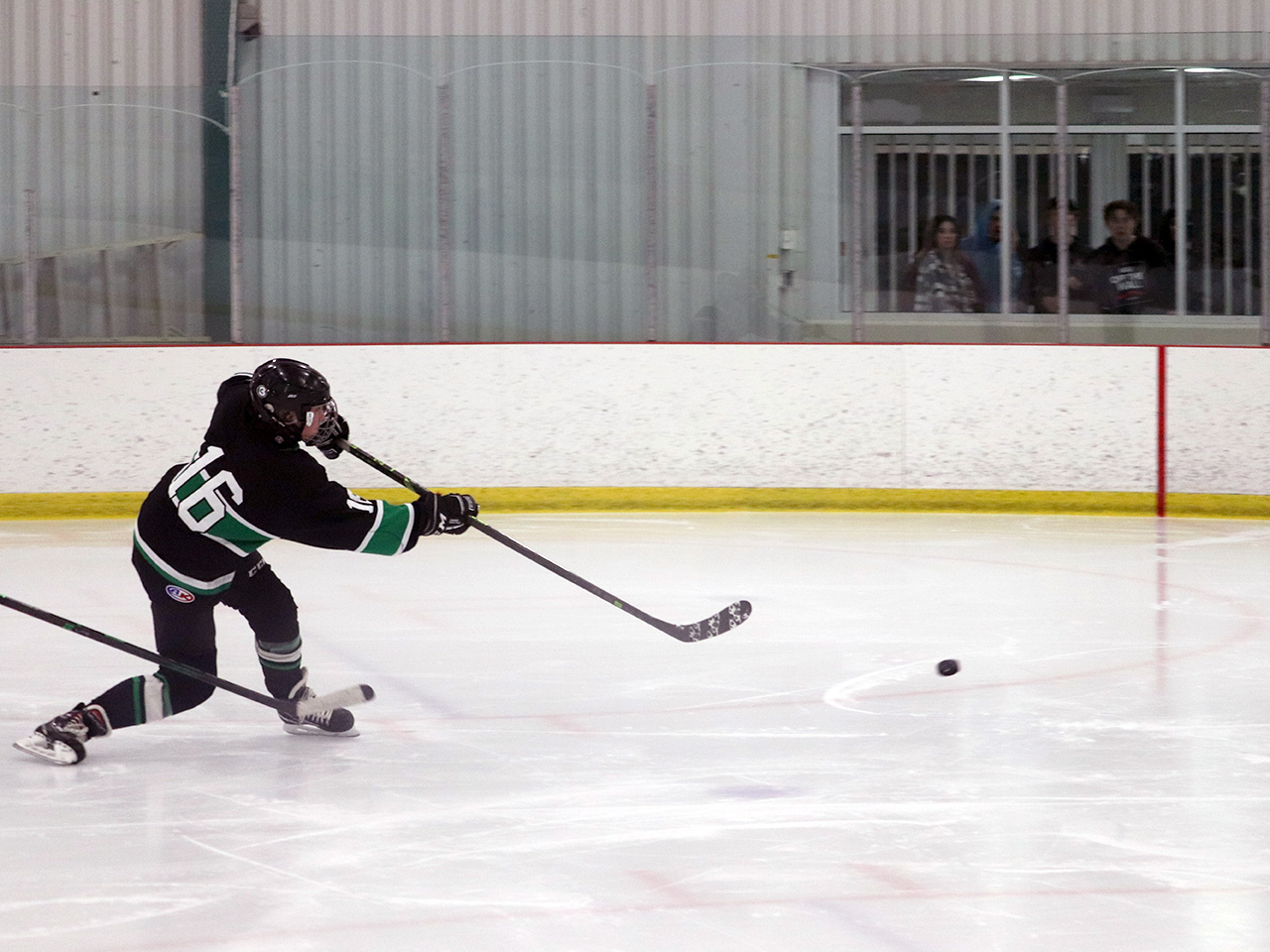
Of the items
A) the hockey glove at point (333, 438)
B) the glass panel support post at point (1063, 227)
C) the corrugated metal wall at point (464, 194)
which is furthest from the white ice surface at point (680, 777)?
the corrugated metal wall at point (464, 194)

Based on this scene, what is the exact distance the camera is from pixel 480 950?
7.68 feet

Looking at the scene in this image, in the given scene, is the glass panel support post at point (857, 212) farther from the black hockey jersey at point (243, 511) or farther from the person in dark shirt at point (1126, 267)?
the black hockey jersey at point (243, 511)

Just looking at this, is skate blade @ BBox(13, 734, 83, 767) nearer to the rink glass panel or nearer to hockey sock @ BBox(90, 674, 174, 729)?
hockey sock @ BBox(90, 674, 174, 729)

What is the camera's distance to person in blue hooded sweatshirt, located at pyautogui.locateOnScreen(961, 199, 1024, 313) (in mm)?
8055

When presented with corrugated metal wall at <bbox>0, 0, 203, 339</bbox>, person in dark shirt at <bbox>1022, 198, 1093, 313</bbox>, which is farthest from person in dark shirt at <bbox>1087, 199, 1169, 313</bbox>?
corrugated metal wall at <bbox>0, 0, 203, 339</bbox>

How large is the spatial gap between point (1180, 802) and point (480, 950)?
1456 millimetres

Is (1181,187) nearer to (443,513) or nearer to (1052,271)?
(1052,271)

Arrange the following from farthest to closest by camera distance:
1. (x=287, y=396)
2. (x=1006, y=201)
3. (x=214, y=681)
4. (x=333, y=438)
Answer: (x=1006, y=201) < (x=333, y=438) < (x=214, y=681) < (x=287, y=396)

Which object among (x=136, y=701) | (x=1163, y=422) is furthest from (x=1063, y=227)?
(x=136, y=701)

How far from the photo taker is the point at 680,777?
11.0ft

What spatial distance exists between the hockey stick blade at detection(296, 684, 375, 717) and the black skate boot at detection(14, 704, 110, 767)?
41 centimetres

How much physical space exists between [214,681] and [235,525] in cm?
34

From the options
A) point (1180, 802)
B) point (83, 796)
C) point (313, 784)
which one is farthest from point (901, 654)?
point (83, 796)

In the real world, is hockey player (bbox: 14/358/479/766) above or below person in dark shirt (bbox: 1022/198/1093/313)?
below
